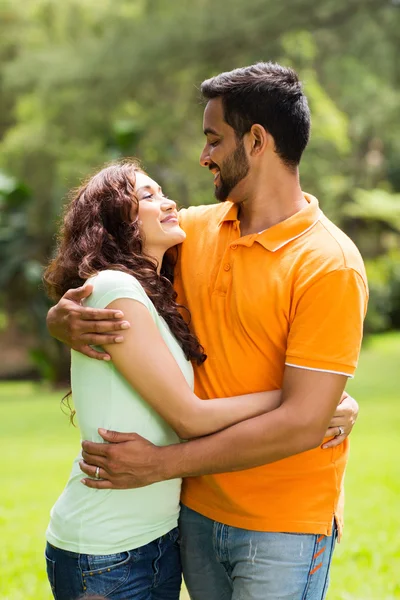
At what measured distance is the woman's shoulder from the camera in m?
2.22

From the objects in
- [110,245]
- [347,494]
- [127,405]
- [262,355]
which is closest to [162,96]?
[347,494]

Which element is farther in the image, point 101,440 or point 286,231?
point 286,231

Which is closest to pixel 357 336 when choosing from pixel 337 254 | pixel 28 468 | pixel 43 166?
pixel 337 254

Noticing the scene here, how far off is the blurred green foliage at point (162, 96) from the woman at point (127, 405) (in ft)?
29.5

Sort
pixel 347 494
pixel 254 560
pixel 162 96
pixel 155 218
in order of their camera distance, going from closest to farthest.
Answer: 1. pixel 254 560
2. pixel 155 218
3. pixel 347 494
4. pixel 162 96

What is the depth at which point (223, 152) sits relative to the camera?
8.04 feet

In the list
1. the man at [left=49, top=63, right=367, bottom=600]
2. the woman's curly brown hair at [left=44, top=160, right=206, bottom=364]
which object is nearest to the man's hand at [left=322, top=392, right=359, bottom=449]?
the man at [left=49, top=63, right=367, bottom=600]

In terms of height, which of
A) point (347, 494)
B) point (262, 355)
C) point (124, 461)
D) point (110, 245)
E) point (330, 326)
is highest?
point (110, 245)

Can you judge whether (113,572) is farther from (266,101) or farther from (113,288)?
(266,101)

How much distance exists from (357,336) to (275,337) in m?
0.23

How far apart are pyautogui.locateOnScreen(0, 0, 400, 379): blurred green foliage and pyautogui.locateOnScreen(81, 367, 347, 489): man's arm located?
934 cm

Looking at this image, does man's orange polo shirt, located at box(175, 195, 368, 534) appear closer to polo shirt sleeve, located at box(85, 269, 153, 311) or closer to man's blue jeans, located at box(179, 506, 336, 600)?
man's blue jeans, located at box(179, 506, 336, 600)

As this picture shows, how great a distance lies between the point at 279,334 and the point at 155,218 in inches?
20.8

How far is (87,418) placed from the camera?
2264mm
